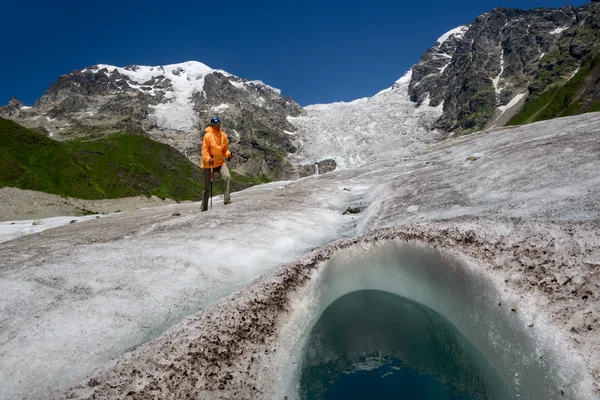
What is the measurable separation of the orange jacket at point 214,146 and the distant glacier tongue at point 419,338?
12470 millimetres

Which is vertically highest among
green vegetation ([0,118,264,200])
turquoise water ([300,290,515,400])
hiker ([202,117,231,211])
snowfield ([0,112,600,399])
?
green vegetation ([0,118,264,200])

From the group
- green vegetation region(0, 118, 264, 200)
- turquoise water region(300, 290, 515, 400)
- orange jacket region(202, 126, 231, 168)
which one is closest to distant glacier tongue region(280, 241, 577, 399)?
turquoise water region(300, 290, 515, 400)

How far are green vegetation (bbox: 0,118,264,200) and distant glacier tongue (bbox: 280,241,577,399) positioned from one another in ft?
409

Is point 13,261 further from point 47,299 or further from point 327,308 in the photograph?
point 327,308

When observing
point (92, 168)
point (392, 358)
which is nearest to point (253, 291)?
point (392, 358)

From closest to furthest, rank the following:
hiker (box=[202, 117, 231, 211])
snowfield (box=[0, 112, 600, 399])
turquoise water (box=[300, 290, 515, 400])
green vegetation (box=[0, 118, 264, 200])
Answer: snowfield (box=[0, 112, 600, 399]), turquoise water (box=[300, 290, 515, 400]), hiker (box=[202, 117, 231, 211]), green vegetation (box=[0, 118, 264, 200])

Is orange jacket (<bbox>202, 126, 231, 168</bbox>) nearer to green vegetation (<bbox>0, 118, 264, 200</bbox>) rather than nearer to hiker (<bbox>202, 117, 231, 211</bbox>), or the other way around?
hiker (<bbox>202, 117, 231, 211</bbox>)

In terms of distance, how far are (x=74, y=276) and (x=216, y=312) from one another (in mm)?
4856

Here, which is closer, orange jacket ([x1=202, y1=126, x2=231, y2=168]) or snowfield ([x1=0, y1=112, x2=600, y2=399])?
snowfield ([x1=0, y1=112, x2=600, y2=399])

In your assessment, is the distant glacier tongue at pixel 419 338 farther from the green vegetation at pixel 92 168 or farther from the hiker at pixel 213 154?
the green vegetation at pixel 92 168

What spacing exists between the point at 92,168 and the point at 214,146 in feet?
531

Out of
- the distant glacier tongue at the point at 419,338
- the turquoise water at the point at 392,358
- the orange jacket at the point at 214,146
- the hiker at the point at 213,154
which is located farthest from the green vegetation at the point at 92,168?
the turquoise water at the point at 392,358

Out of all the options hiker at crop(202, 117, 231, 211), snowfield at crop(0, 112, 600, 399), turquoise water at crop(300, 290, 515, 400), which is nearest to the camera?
snowfield at crop(0, 112, 600, 399)

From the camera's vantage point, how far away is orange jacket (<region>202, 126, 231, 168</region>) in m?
20.6
